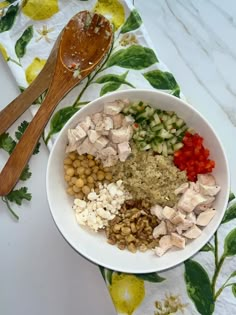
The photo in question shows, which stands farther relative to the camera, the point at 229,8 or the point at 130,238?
the point at 229,8

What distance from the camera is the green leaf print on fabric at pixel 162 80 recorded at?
52.0 inches

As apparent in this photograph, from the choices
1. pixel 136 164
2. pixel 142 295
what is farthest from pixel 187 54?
pixel 142 295

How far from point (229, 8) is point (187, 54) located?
174 millimetres

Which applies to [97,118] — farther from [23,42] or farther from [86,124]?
[23,42]

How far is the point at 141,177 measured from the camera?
48.4 inches

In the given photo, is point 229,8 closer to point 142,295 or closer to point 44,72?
point 44,72

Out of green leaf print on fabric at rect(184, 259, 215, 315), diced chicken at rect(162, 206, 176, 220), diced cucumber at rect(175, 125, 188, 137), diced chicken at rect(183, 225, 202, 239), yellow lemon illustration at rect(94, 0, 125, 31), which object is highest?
yellow lemon illustration at rect(94, 0, 125, 31)

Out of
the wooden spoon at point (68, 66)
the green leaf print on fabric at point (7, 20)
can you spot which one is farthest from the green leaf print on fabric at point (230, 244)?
the green leaf print on fabric at point (7, 20)

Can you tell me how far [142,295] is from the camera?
51.1 inches

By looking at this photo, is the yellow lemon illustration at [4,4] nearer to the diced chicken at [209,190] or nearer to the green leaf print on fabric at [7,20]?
the green leaf print on fabric at [7,20]

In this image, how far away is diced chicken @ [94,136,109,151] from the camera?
125 cm

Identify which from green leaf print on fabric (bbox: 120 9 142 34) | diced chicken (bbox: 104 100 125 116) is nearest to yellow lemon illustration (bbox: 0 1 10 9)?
green leaf print on fabric (bbox: 120 9 142 34)

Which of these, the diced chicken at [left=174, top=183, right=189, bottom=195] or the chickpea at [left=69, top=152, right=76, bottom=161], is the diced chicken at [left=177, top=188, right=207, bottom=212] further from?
the chickpea at [left=69, top=152, right=76, bottom=161]

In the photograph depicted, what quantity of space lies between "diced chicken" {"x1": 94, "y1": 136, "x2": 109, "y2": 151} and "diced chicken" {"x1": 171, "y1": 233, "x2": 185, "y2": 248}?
0.28 m
